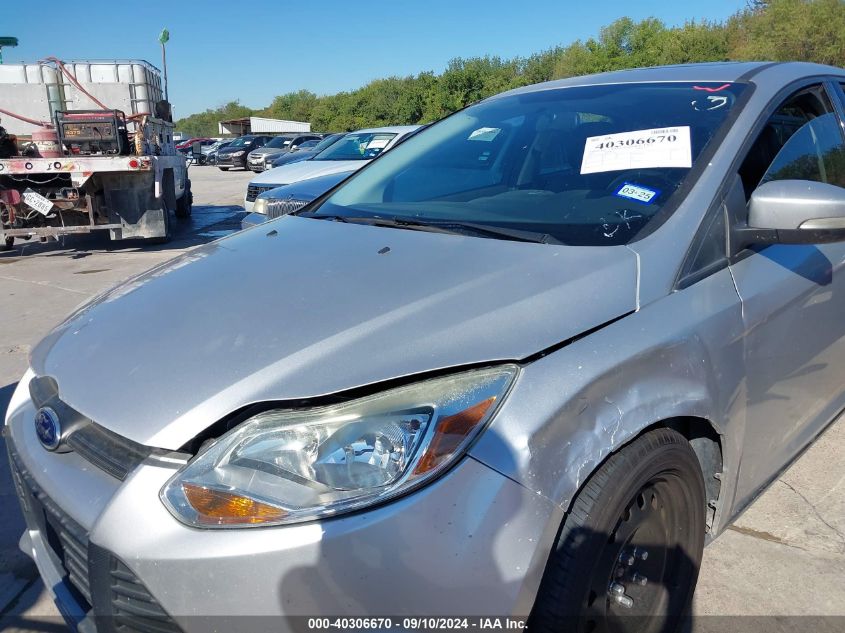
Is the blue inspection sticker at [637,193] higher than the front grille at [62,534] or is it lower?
higher

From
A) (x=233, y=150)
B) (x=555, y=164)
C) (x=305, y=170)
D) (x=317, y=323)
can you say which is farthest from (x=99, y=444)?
(x=233, y=150)

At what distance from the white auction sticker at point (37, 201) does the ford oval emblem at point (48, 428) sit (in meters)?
7.52

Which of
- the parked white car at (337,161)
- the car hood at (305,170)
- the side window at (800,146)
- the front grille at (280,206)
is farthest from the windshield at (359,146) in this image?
the side window at (800,146)

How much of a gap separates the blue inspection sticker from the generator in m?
8.02

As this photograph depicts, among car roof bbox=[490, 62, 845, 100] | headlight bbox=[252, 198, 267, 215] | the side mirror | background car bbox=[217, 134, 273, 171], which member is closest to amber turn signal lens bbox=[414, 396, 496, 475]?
the side mirror

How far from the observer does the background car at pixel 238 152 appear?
30.1 metres

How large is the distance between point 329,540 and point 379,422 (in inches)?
10.4

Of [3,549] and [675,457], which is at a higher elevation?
[675,457]

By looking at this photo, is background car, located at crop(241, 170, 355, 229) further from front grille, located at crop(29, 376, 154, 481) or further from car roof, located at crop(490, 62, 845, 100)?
front grille, located at crop(29, 376, 154, 481)

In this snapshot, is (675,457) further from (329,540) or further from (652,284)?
(329,540)

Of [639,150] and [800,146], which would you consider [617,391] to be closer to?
[639,150]

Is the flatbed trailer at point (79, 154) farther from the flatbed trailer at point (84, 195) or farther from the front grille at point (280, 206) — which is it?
the front grille at point (280, 206)

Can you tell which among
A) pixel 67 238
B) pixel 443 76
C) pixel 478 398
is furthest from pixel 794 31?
pixel 478 398

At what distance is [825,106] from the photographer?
9.21ft
